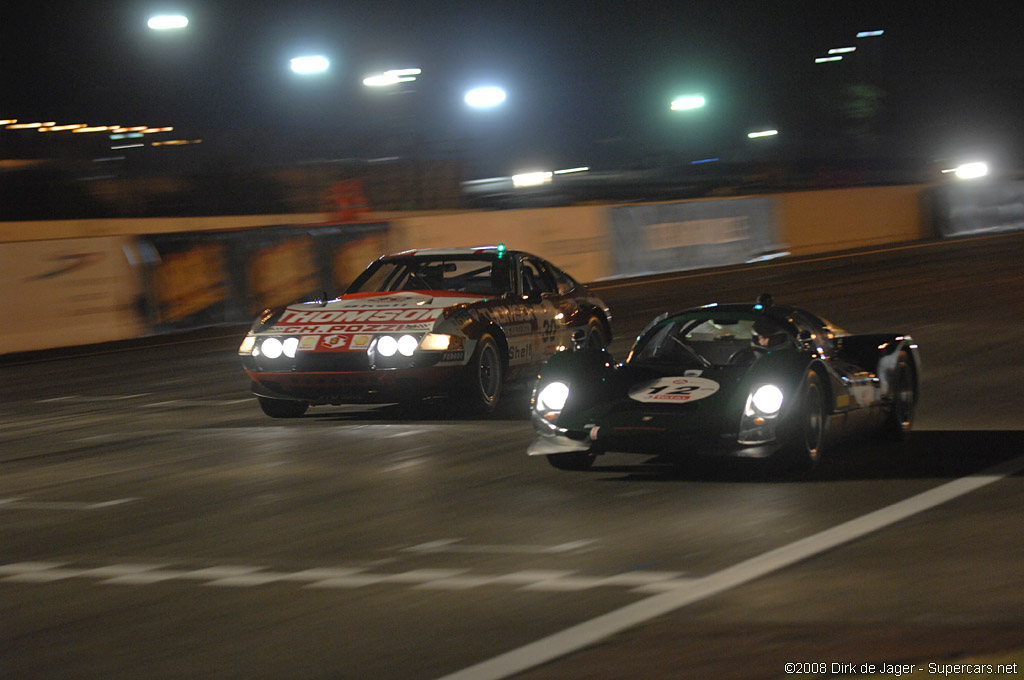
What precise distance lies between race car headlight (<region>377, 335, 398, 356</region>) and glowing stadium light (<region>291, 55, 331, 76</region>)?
88.3ft

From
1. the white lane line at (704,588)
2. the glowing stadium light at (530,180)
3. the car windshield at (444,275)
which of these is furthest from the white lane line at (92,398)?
the glowing stadium light at (530,180)

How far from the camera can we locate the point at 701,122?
290 feet

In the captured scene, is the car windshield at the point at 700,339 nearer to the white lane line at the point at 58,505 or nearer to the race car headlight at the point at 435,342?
the race car headlight at the point at 435,342

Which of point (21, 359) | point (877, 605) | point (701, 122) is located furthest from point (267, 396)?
point (701, 122)

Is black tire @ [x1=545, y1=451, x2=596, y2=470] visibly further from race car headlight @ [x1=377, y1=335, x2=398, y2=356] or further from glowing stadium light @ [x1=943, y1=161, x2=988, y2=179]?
glowing stadium light @ [x1=943, y1=161, x2=988, y2=179]

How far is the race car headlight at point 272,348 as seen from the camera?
11.3 metres

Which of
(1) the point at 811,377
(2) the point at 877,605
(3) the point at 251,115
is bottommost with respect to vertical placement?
(2) the point at 877,605

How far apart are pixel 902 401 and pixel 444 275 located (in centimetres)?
463

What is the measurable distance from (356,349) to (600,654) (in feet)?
22.2

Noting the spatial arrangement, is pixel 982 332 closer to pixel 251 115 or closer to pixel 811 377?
pixel 811 377

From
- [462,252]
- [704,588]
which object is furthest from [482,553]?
[462,252]

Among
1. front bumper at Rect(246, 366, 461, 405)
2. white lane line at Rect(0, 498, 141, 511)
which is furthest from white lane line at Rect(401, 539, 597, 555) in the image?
front bumper at Rect(246, 366, 461, 405)

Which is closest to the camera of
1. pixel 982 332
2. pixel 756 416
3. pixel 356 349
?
pixel 756 416

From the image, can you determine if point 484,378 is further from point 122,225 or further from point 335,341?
point 122,225
